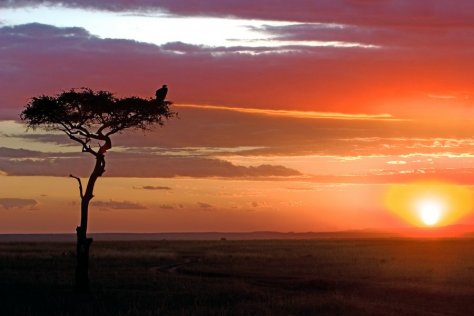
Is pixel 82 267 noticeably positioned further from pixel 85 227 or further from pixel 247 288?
pixel 247 288

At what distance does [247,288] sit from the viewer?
120ft

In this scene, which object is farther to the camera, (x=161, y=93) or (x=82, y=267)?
(x=161, y=93)

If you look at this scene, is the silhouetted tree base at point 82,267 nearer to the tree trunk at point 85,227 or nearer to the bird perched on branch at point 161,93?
the tree trunk at point 85,227

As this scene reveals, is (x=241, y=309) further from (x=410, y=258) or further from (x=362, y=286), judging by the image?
(x=410, y=258)

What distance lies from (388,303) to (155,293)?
30.2 ft

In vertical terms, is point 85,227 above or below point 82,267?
above

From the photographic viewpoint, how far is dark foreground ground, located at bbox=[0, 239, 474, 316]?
28.9m

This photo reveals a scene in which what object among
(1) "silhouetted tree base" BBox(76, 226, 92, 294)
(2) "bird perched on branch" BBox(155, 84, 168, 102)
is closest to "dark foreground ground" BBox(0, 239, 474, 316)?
(1) "silhouetted tree base" BBox(76, 226, 92, 294)

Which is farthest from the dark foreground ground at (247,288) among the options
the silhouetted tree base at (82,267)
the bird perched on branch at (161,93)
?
the bird perched on branch at (161,93)

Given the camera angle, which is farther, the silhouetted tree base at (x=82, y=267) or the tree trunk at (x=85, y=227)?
the tree trunk at (x=85, y=227)

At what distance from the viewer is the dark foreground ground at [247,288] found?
2892cm

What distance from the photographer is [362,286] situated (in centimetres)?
3944

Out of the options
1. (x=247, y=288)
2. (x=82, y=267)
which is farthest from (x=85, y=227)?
(x=247, y=288)

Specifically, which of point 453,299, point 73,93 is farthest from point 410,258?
point 73,93
